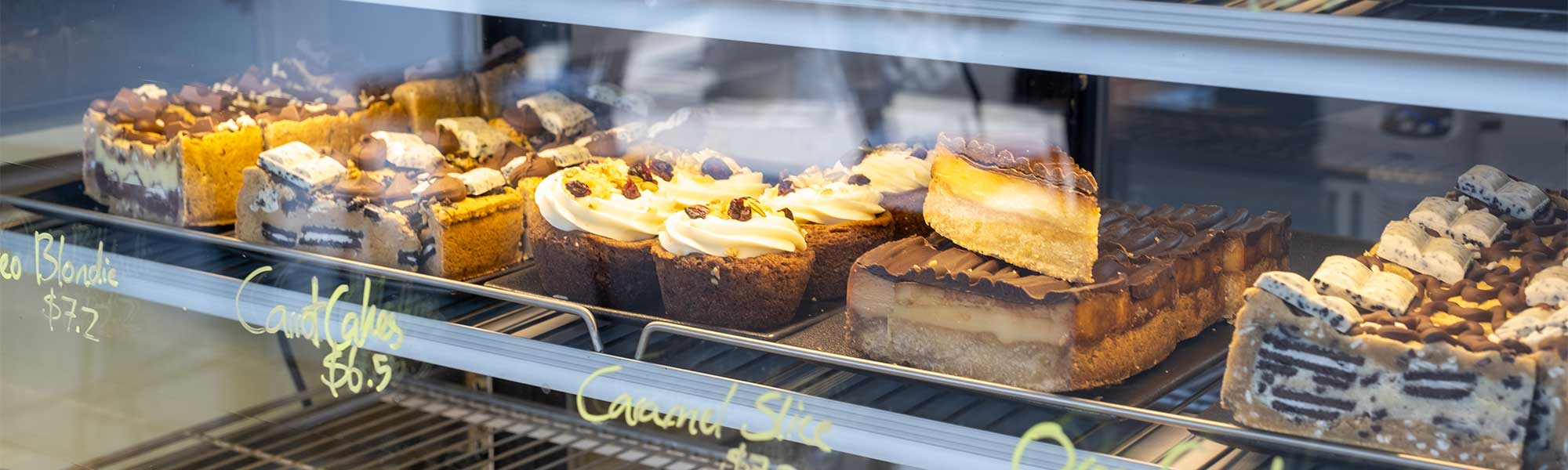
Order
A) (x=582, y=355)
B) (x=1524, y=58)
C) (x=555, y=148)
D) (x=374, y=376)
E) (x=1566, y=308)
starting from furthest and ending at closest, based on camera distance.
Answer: (x=555, y=148)
(x=374, y=376)
(x=582, y=355)
(x=1566, y=308)
(x=1524, y=58)

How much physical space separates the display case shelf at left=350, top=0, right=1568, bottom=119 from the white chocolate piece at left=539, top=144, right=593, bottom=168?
1.87 feet

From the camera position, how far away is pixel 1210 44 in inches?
39.4

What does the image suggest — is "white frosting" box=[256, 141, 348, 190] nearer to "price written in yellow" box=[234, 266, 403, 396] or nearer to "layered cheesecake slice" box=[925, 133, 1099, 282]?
"price written in yellow" box=[234, 266, 403, 396]

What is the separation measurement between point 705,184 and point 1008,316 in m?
0.46

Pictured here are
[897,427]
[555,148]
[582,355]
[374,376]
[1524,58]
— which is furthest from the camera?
[555,148]

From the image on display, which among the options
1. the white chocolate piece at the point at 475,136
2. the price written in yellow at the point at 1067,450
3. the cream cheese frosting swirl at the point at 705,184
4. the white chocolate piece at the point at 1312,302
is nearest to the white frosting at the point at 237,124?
the white chocolate piece at the point at 475,136

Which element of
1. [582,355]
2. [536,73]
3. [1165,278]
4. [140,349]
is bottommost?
[140,349]

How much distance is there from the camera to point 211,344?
72.0 inches

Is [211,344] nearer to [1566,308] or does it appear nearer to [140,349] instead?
[140,349]

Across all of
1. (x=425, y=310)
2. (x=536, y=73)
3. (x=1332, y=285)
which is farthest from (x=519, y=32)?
(x=1332, y=285)

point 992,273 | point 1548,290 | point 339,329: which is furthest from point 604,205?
point 1548,290

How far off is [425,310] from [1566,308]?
3.75 ft

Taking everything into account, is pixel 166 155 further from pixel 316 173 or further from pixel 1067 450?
pixel 1067 450

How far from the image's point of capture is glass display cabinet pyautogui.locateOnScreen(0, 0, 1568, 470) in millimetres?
1093
